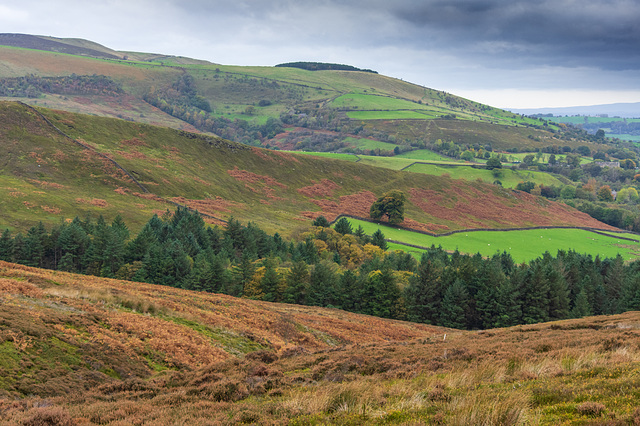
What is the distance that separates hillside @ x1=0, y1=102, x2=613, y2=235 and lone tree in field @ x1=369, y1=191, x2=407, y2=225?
457 centimetres

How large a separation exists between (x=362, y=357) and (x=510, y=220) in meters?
134

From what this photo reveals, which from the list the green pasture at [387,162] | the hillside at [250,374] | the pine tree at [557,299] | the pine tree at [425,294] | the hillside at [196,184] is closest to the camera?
the hillside at [250,374]

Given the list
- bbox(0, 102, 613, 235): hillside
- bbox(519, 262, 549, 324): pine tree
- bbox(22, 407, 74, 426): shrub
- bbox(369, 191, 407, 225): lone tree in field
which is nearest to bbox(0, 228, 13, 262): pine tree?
bbox(0, 102, 613, 235): hillside

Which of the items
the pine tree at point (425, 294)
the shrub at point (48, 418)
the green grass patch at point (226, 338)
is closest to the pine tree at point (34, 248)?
the green grass patch at point (226, 338)

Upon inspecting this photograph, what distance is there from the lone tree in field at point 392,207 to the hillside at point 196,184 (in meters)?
4.57

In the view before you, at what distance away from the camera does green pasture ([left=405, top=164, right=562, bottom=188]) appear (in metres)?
180

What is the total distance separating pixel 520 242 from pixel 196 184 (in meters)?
94.5

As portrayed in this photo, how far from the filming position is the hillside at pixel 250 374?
399 inches

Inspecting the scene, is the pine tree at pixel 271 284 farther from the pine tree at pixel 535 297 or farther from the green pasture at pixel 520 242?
the green pasture at pixel 520 242

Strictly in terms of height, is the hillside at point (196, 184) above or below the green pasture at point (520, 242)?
above

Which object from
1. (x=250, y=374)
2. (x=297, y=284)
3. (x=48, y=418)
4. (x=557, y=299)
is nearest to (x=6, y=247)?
(x=297, y=284)

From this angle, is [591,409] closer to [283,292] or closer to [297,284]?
[297,284]

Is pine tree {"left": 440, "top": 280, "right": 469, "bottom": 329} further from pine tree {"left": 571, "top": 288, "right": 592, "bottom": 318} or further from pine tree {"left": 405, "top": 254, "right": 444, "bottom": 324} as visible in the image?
pine tree {"left": 571, "top": 288, "right": 592, "bottom": 318}

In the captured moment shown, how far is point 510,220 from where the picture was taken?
13725 cm
